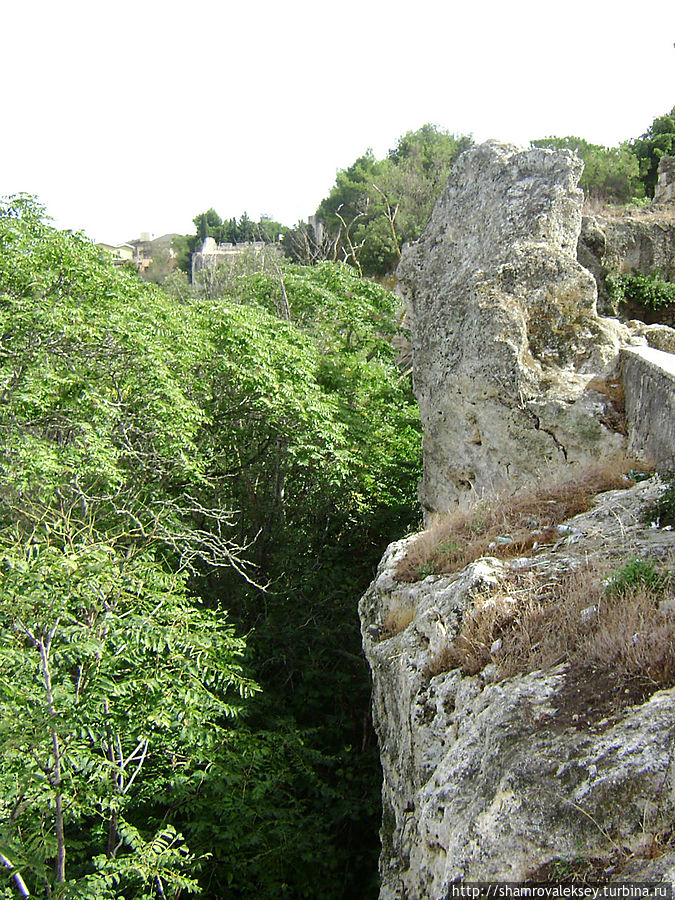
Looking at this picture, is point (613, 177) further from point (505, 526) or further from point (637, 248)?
point (505, 526)

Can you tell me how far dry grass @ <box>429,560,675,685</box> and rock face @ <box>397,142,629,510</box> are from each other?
4201 mm

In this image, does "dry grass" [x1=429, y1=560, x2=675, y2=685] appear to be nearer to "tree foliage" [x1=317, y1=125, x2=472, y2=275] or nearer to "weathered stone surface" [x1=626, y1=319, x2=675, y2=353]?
"weathered stone surface" [x1=626, y1=319, x2=675, y2=353]

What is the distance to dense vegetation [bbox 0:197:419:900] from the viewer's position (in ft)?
17.4

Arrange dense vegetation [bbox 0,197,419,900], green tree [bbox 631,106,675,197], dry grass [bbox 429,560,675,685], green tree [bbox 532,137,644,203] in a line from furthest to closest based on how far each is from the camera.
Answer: green tree [bbox 631,106,675,197], green tree [bbox 532,137,644,203], dense vegetation [bbox 0,197,419,900], dry grass [bbox 429,560,675,685]

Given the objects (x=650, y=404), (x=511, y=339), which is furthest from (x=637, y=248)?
(x=650, y=404)

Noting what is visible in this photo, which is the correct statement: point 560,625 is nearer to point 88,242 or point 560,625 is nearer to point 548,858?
point 548,858

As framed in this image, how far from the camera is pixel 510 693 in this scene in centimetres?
361

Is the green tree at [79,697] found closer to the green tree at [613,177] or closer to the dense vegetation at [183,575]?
the dense vegetation at [183,575]

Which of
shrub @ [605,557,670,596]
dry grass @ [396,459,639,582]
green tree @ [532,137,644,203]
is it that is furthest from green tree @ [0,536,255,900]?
green tree @ [532,137,644,203]

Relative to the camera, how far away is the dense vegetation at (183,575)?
5.31 m

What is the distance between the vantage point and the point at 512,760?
3197 millimetres

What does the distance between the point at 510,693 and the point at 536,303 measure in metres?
6.59

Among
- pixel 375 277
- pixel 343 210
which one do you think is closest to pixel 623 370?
pixel 375 277

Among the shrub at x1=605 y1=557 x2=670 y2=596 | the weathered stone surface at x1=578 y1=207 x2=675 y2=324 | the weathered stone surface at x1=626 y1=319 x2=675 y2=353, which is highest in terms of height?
the weathered stone surface at x1=578 y1=207 x2=675 y2=324
